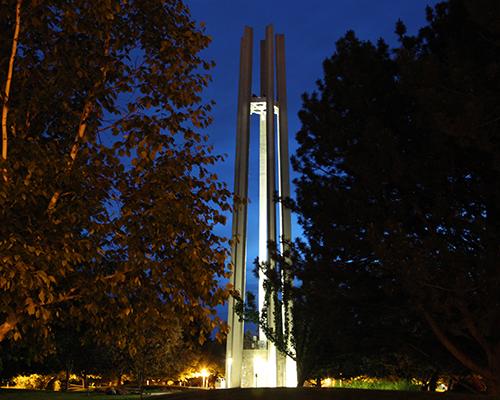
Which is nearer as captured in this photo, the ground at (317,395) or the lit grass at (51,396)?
the ground at (317,395)

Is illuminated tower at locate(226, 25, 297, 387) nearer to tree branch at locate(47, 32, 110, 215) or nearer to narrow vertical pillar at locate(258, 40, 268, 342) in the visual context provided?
narrow vertical pillar at locate(258, 40, 268, 342)

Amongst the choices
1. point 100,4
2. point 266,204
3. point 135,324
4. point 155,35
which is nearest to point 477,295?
point 135,324

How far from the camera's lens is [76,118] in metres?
6.85

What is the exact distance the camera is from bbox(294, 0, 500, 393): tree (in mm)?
8180

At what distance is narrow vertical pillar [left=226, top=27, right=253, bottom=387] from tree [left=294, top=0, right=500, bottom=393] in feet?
45.4

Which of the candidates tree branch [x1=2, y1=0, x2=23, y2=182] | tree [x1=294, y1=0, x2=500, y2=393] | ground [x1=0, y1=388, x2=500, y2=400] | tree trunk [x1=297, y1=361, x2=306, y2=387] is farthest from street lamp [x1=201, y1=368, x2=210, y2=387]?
tree branch [x1=2, y1=0, x2=23, y2=182]

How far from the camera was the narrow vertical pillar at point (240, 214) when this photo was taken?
88.3ft

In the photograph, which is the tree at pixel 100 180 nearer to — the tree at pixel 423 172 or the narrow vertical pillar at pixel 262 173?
the tree at pixel 423 172

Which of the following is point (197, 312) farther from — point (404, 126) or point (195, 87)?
point (404, 126)

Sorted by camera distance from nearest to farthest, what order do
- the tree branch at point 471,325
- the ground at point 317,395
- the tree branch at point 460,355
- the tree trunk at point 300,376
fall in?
1. the ground at point 317,395
2. the tree branch at point 471,325
3. the tree branch at point 460,355
4. the tree trunk at point 300,376

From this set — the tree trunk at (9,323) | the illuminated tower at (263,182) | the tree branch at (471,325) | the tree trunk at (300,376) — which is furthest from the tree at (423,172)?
the illuminated tower at (263,182)

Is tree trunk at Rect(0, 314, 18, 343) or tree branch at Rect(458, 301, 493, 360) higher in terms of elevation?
tree branch at Rect(458, 301, 493, 360)

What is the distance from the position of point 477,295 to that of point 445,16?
5412 mm

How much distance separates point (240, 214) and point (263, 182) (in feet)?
9.95
